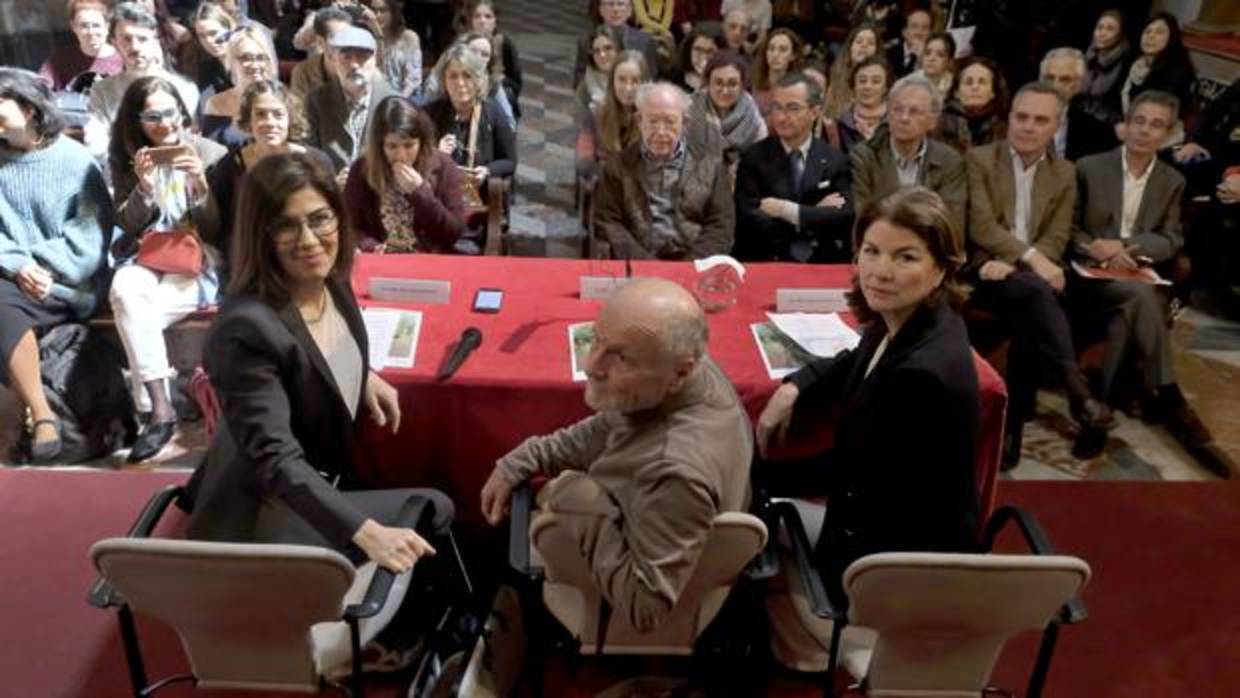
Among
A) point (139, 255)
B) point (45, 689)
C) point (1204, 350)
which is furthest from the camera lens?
point (1204, 350)

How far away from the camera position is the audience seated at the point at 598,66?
5262mm

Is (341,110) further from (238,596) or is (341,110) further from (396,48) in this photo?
(238,596)

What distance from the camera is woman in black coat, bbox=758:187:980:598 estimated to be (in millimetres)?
1902

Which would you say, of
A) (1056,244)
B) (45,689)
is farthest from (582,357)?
(1056,244)

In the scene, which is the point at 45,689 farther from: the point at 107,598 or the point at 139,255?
the point at 139,255

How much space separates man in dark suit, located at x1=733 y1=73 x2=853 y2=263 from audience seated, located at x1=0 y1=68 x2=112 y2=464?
2.39m

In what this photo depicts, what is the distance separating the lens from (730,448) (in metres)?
1.79

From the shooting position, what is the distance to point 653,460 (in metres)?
1.69

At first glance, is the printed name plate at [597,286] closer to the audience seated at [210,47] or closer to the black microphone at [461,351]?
the black microphone at [461,351]

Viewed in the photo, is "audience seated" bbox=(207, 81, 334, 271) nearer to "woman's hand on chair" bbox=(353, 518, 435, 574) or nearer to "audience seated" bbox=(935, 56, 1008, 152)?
"woman's hand on chair" bbox=(353, 518, 435, 574)

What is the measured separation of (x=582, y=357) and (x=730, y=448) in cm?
78

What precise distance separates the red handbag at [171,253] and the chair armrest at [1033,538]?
2613mm

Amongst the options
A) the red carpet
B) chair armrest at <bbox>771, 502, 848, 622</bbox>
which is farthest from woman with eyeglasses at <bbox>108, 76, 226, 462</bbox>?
chair armrest at <bbox>771, 502, 848, 622</bbox>

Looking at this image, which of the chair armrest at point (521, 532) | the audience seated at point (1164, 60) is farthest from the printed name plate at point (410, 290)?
the audience seated at point (1164, 60)
